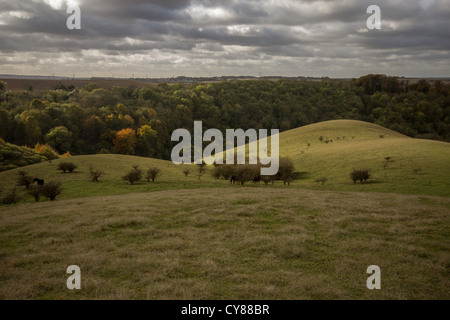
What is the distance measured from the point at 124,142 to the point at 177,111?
159 ft

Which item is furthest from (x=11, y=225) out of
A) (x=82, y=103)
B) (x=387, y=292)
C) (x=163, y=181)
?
(x=82, y=103)

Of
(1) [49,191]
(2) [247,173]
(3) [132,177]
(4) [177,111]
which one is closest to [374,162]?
(2) [247,173]

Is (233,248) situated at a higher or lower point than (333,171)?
higher

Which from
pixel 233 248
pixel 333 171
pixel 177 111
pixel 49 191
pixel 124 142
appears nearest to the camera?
pixel 233 248

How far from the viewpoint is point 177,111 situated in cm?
13912

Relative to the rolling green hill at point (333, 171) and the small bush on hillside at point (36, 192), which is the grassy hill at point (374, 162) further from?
the small bush on hillside at point (36, 192)

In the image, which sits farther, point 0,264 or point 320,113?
point 320,113

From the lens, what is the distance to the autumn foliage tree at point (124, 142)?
9450cm

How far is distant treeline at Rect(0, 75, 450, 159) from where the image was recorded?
92.7 metres

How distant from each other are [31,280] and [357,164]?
4058 centimetres

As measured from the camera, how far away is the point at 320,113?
173625 mm

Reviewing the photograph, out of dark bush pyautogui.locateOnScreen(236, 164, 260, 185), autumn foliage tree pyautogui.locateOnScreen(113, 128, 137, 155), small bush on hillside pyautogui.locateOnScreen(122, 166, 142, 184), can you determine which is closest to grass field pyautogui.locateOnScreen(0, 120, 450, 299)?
dark bush pyautogui.locateOnScreen(236, 164, 260, 185)

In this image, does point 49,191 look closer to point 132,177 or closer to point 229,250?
point 132,177

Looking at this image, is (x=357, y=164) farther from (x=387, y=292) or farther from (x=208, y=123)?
(x=208, y=123)
